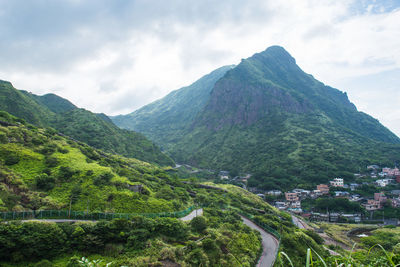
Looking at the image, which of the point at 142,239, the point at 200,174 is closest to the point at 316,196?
the point at 200,174

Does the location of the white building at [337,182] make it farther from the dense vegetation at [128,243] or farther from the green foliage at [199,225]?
the green foliage at [199,225]

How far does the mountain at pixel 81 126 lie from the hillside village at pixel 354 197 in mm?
62623

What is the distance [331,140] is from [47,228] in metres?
177

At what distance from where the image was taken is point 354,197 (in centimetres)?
9256

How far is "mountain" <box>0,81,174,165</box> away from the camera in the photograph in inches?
3818

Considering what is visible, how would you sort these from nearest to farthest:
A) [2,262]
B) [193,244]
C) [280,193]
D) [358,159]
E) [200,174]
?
[2,262]
[193,244]
[280,193]
[358,159]
[200,174]

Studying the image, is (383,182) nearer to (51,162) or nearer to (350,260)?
(350,260)

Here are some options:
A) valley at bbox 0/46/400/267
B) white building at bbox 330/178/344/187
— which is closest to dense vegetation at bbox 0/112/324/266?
valley at bbox 0/46/400/267

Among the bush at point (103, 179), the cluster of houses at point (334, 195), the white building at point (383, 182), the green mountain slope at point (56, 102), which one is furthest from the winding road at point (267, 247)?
the green mountain slope at point (56, 102)

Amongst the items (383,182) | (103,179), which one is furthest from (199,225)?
(383,182)

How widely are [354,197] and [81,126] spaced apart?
5212 inches

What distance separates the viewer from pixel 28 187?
105ft

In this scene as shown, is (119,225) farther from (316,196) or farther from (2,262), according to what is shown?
(316,196)

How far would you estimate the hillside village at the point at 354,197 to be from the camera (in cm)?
8238
